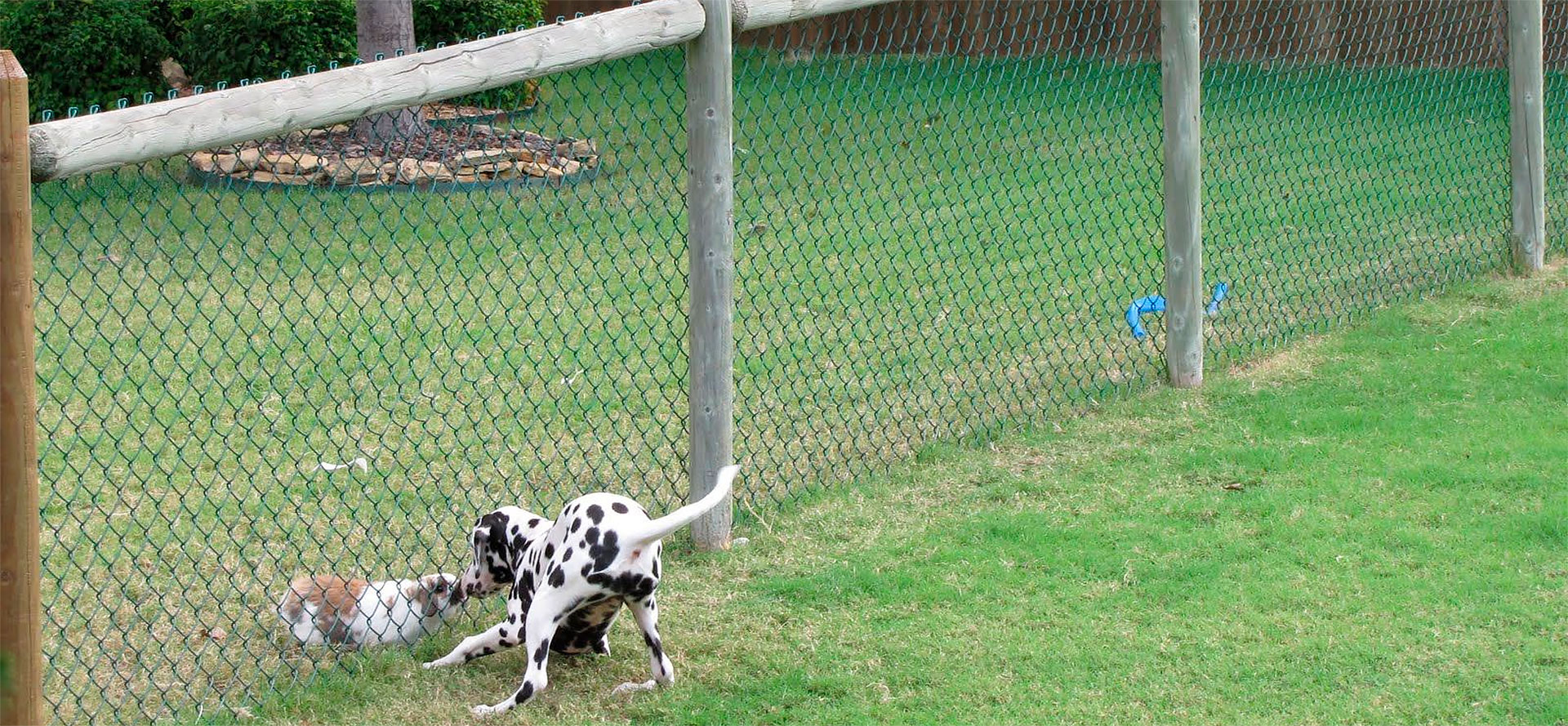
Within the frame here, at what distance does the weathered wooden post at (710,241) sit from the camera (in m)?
4.36

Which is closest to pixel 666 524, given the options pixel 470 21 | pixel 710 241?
pixel 710 241

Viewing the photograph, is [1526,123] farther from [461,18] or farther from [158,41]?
[158,41]

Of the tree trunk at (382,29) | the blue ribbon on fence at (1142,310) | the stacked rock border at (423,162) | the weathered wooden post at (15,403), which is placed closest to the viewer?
the weathered wooden post at (15,403)

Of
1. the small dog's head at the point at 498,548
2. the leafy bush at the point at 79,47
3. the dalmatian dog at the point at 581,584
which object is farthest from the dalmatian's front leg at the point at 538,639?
the leafy bush at the point at 79,47

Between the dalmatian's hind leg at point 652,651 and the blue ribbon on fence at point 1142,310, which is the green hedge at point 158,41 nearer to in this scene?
the blue ribbon on fence at point 1142,310

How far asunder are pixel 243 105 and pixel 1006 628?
221 centimetres

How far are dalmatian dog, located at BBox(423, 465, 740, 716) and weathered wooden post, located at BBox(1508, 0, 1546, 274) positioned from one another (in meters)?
4.97

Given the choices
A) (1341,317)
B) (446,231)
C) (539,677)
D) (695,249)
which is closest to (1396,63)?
(1341,317)

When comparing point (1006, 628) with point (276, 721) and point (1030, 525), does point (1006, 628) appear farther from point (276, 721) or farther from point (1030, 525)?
point (276, 721)

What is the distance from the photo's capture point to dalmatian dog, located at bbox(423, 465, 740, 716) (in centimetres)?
354

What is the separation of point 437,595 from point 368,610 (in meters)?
0.17

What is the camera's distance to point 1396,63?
1261cm

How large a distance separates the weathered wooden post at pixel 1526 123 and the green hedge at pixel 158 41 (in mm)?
6255

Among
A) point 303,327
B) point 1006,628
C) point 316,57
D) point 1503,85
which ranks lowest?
point 1006,628
